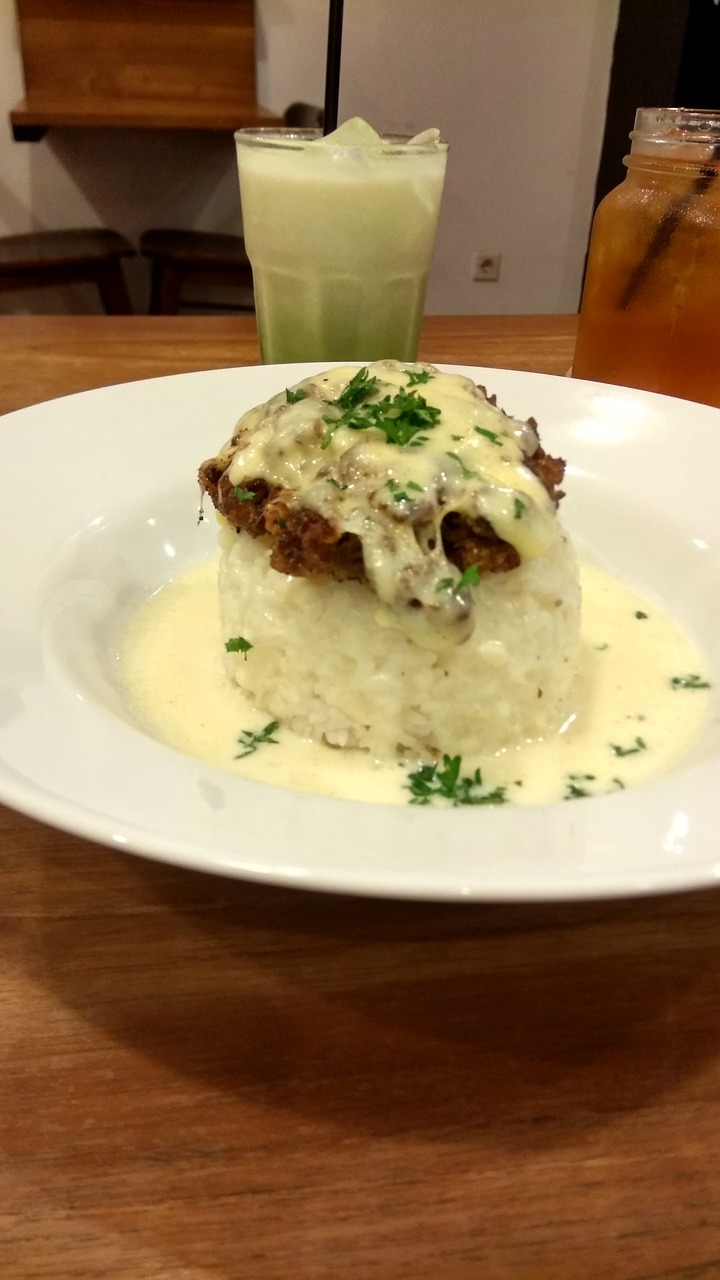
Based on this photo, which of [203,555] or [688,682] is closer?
[688,682]

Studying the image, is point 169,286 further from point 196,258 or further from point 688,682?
point 688,682

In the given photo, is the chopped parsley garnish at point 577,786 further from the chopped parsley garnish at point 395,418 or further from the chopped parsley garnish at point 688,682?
the chopped parsley garnish at point 395,418

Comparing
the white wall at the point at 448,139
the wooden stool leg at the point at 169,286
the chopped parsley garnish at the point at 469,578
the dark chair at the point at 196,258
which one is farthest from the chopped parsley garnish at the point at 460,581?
the white wall at the point at 448,139

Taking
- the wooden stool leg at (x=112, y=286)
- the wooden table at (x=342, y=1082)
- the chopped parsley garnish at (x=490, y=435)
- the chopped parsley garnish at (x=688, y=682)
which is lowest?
the wooden stool leg at (x=112, y=286)

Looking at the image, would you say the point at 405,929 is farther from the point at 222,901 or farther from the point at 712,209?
the point at 712,209

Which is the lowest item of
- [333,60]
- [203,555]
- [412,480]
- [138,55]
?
[203,555]

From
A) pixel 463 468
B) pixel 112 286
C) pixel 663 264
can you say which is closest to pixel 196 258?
pixel 112 286
